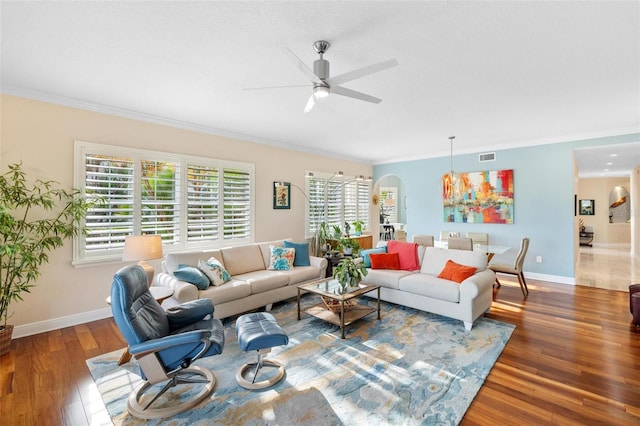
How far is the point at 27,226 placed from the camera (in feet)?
10.7

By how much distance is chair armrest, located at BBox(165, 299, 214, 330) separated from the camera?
2.59 m

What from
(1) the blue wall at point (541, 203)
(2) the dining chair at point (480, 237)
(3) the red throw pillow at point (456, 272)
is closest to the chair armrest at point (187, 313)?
(3) the red throw pillow at point (456, 272)

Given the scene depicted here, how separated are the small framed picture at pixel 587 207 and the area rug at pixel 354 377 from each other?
1041cm

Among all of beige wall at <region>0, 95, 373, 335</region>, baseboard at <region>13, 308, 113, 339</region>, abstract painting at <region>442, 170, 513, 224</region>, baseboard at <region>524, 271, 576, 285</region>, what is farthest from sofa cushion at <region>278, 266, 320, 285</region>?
baseboard at <region>524, 271, 576, 285</region>

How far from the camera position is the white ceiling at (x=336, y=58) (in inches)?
80.4

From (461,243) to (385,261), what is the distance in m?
1.35

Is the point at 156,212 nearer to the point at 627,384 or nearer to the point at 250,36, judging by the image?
the point at 250,36

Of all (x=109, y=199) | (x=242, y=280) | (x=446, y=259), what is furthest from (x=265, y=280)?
(x=446, y=259)

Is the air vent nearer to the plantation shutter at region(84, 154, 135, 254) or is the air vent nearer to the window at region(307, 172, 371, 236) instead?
the window at region(307, 172, 371, 236)

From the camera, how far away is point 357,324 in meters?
3.64

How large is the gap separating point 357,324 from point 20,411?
3052mm

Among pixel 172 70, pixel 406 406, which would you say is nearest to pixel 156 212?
pixel 172 70

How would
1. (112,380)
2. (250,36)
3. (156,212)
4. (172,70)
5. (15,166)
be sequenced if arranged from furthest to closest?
(156,212) → (15,166) → (172,70) → (112,380) → (250,36)

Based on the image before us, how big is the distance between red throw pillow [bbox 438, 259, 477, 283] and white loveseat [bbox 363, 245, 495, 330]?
0.20ft
